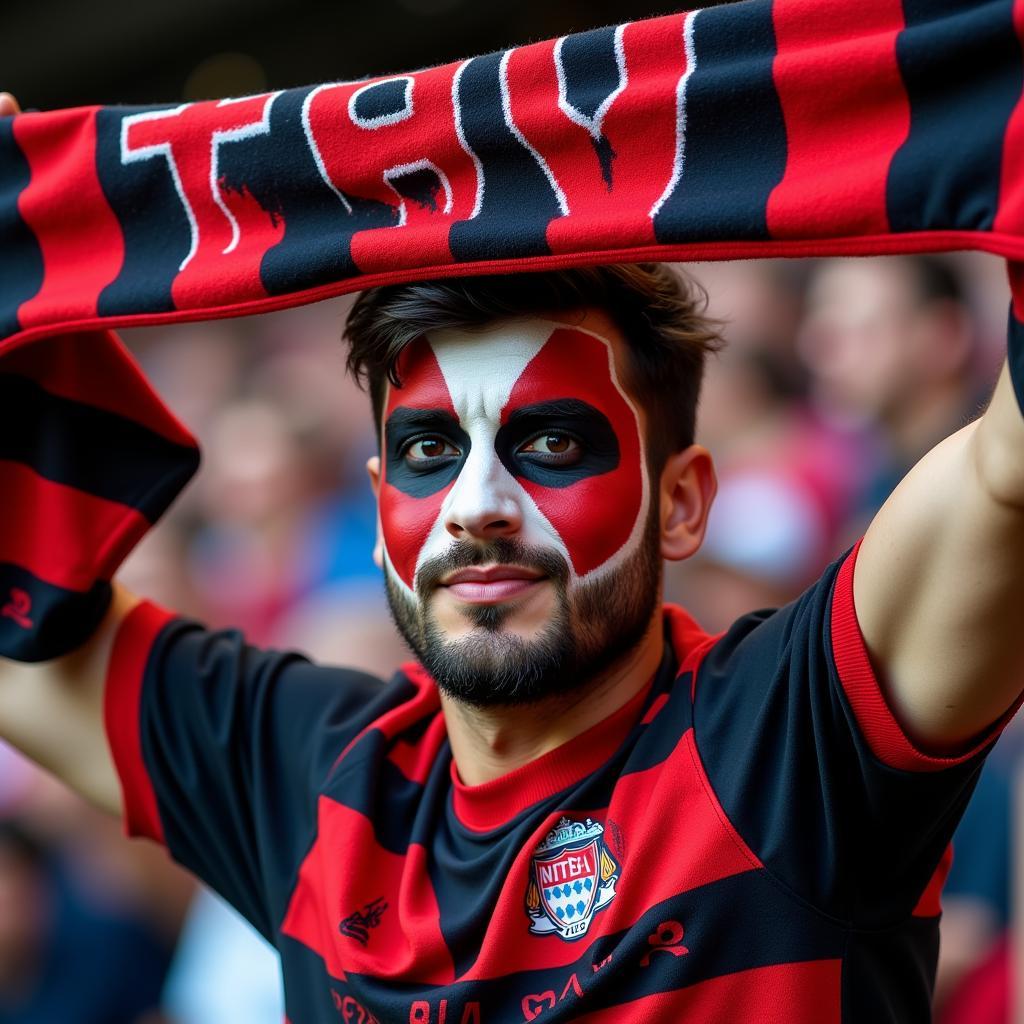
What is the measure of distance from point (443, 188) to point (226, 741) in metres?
0.83

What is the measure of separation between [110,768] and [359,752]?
45cm

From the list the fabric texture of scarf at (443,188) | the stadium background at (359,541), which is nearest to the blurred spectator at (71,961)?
the stadium background at (359,541)

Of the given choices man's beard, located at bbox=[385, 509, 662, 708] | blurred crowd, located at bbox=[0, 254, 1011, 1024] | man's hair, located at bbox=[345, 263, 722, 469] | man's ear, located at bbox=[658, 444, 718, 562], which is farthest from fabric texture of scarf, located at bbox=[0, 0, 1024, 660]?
blurred crowd, located at bbox=[0, 254, 1011, 1024]

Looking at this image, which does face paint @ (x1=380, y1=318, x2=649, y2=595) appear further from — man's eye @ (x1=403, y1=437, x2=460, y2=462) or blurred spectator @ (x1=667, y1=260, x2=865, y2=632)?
blurred spectator @ (x1=667, y1=260, x2=865, y2=632)

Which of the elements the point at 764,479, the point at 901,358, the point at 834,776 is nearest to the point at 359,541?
the point at 764,479

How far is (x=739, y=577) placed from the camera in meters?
3.32

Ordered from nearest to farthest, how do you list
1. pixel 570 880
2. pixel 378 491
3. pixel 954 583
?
pixel 954 583
pixel 570 880
pixel 378 491

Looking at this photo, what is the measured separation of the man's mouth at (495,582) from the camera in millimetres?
1700

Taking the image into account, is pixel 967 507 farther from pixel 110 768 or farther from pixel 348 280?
pixel 110 768

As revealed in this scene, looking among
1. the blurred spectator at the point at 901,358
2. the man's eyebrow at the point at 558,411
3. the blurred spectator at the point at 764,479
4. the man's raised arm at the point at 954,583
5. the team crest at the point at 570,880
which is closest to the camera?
the man's raised arm at the point at 954,583

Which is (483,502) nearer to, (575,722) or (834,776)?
(575,722)

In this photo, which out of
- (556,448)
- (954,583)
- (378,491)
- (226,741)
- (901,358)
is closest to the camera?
(954,583)

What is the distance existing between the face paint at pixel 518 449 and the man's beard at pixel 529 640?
2 cm

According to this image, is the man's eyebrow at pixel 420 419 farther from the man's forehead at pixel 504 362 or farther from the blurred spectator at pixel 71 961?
the blurred spectator at pixel 71 961
